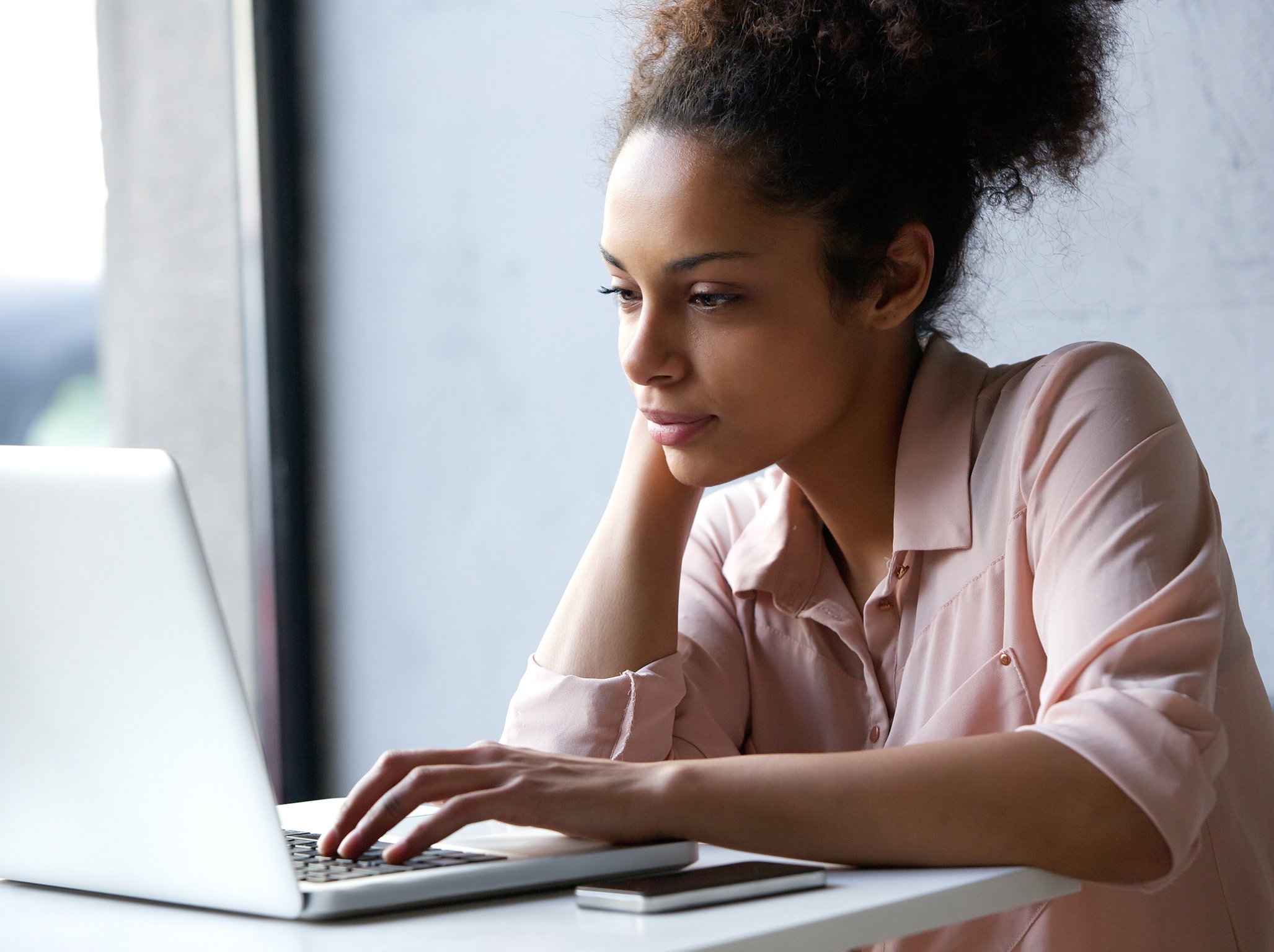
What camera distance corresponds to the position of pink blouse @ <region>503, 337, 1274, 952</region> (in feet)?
3.15

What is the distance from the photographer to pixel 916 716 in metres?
1.25

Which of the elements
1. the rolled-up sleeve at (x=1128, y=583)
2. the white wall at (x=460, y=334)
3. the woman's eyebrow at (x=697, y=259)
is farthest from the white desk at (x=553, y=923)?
the white wall at (x=460, y=334)

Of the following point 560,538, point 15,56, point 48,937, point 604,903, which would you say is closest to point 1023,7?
point 604,903

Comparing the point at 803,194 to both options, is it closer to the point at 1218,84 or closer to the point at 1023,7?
the point at 1023,7

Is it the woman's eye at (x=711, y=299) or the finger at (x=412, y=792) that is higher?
the woman's eye at (x=711, y=299)

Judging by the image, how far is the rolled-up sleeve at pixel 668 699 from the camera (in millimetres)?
1279

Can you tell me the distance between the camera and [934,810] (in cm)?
87

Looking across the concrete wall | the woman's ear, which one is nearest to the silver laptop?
the woman's ear

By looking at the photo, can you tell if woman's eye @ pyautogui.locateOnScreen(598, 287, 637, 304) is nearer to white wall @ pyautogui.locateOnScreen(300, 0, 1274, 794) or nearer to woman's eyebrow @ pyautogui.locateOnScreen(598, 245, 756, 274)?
woman's eyebrow @ pyautogui.locateOnScreen(598, 245, 756, 274)

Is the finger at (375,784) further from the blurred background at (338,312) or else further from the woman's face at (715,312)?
the blurred background at (338,312)

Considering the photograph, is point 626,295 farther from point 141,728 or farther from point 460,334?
point 460,334

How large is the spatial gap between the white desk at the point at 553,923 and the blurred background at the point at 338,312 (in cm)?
153

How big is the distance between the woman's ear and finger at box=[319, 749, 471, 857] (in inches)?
25.4

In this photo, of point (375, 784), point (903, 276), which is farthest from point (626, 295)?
point (375, 784)
